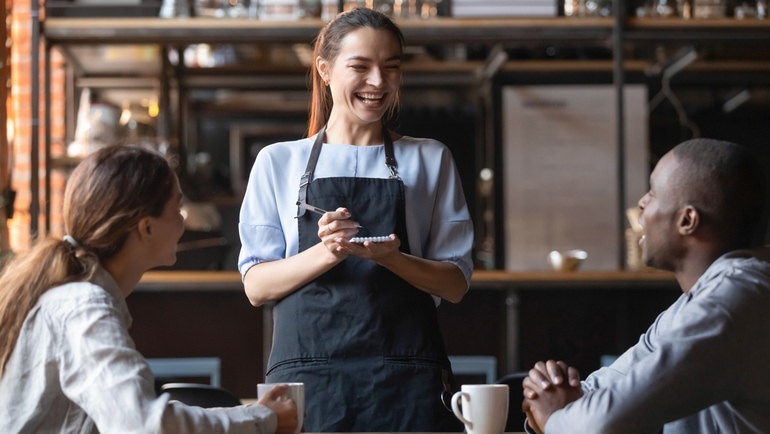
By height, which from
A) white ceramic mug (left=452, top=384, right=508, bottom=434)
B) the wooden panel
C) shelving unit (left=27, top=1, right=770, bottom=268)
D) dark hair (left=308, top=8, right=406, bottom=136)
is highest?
shelving unit (left=27, top=1, right=770, bottom=268)

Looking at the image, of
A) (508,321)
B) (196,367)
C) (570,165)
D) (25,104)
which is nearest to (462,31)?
(508,321)

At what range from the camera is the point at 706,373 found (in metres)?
1.35

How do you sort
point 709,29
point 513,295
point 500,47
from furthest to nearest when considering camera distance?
point 500,47 → point 709,29 → point 513,295

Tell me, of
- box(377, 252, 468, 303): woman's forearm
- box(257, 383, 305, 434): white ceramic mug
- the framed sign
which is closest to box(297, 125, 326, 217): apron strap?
box(377, 252, 468, 303): woman's forearm

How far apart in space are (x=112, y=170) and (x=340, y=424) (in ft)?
2.20

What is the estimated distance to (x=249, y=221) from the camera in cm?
203

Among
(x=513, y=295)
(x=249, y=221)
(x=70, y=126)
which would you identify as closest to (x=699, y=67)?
Result: (x=513, y=295)

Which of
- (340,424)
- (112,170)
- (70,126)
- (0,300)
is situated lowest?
(340,424)

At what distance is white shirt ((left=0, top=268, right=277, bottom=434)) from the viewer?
4.17 feet

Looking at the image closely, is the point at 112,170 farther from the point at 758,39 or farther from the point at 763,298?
the point at 758,39

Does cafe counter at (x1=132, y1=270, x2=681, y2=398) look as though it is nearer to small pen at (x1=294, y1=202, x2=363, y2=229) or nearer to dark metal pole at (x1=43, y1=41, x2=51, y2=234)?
dark metal pole at (x1=43, y1=41, x2=51, y2=234)

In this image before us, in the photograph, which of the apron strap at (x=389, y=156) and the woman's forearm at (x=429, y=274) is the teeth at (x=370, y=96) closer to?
the apron strap at (x=389, y=156)

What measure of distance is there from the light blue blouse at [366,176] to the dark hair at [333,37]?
13 cm

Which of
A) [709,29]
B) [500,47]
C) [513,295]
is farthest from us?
[500,47]
